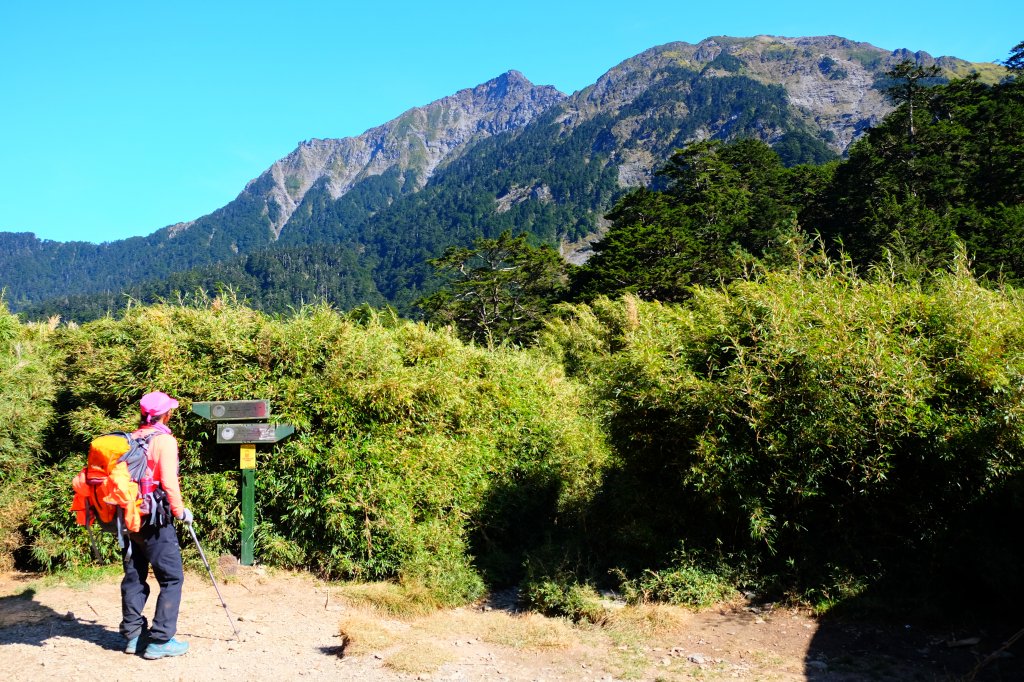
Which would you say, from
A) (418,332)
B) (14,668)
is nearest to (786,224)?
(418,332)

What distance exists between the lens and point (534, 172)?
155500 mm

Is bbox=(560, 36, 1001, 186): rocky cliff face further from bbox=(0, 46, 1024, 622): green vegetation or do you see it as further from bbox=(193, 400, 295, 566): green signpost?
bbox=(193, 400, 295, 566): green signpost

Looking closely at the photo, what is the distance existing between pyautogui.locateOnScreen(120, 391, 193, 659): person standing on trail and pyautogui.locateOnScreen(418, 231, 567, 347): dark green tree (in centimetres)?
2379

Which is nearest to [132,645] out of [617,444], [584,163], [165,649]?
[165,649]

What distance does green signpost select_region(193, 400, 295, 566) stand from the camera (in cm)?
579

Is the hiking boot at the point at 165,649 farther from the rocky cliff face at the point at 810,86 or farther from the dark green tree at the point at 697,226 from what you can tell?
the rocky cliff face at the point at 810,86

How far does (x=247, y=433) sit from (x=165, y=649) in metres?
2.04

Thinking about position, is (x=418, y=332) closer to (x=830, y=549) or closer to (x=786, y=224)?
(x=830, y=549)

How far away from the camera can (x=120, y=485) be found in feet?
12.8

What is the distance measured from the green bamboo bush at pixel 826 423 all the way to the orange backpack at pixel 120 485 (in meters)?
3.51

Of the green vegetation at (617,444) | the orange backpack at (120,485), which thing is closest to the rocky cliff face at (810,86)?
the green vegetation at (617,444)

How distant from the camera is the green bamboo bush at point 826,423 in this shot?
475 centimetres

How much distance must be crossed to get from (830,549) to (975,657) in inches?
45.1

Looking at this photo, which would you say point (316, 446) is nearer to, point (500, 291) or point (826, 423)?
point (826, 423)
